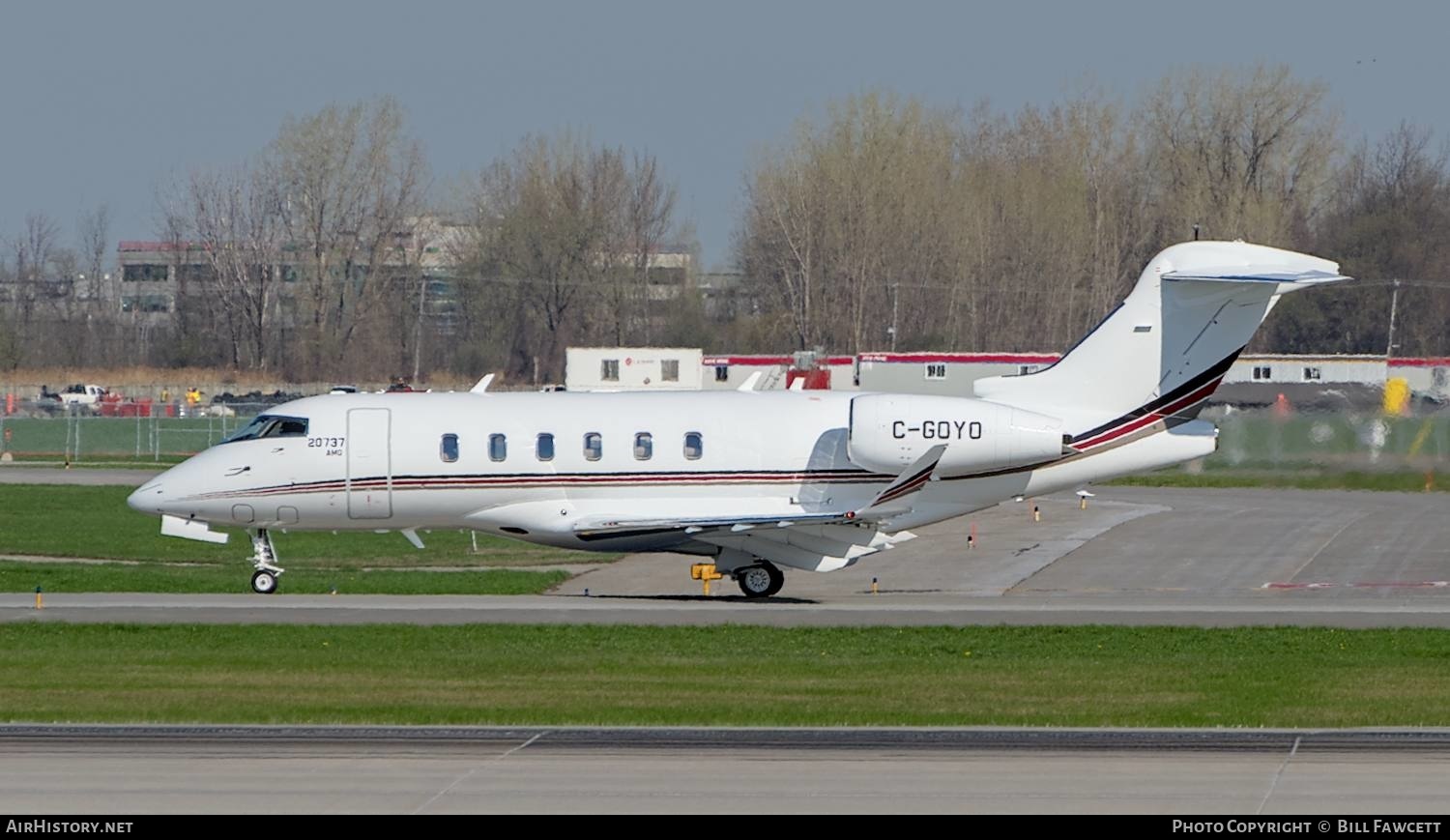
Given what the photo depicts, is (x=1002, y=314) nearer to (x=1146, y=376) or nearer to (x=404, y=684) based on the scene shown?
(x=1146, y=376)

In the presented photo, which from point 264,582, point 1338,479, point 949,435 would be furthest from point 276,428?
point 1338,479

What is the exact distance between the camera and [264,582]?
29.1 m

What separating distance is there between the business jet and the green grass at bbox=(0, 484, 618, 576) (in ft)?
20.1

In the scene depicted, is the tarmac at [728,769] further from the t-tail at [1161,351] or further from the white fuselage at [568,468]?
the t-tail at [1161,351]

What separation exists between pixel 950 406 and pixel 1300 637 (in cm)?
→ 633

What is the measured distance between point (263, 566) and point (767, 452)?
26.7 ft

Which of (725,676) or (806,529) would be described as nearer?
(725,676)

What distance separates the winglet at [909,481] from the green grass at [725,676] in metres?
3.27

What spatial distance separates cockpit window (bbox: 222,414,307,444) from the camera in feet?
94.5

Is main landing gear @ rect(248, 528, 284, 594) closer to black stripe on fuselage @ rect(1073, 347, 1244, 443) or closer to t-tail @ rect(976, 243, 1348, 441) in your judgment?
t-tail @ rect(976, 243, 1348, 441)

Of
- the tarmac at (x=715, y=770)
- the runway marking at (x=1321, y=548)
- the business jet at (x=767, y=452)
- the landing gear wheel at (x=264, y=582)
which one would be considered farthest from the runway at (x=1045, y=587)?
the tarmac at (x=715, y=770)

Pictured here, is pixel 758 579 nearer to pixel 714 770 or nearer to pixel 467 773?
pixel 714 770

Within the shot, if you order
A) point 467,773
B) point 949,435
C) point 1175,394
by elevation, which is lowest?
point 467,773

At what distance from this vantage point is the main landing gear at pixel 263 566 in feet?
95.5
